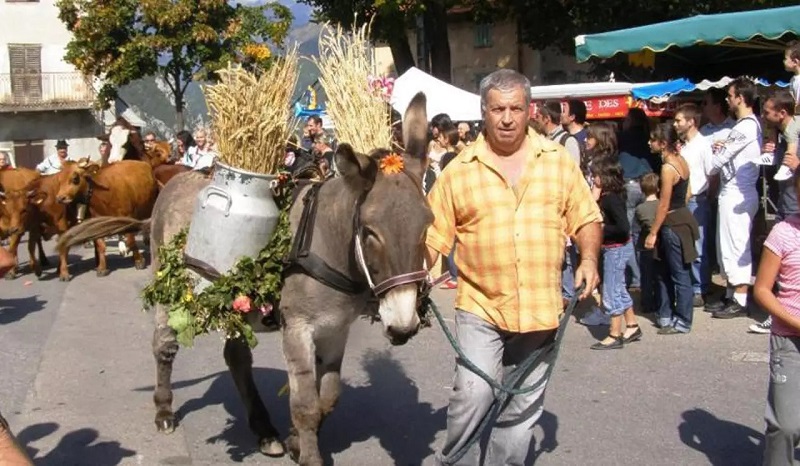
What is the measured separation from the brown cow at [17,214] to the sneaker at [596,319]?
8.64 meters

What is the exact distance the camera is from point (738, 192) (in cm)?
893

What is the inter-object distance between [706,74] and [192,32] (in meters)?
17.0

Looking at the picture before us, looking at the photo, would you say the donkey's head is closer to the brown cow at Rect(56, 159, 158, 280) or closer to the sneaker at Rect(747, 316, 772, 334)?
the sneaker at Rect(747, 316, 772, 334)

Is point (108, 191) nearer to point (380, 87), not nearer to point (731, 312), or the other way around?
point (731, 312)

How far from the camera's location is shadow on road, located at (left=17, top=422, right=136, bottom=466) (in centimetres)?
569

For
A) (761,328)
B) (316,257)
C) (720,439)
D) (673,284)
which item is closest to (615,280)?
(673,284)

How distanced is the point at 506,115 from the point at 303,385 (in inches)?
71.9

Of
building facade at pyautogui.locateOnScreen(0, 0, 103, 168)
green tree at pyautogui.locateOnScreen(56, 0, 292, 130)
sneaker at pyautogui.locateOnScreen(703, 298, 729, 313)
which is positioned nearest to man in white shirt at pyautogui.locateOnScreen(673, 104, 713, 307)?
sneaker at pyautogui.locateOnScreen(703, 298, 729, 313)

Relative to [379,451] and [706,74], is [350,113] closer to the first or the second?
[379,451]

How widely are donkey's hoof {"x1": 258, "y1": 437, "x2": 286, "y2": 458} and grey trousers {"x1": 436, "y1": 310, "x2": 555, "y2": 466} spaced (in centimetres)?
164

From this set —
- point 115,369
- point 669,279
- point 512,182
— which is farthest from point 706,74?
point 512,182

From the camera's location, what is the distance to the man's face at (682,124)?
9.30m

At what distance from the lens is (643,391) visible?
21.9ft

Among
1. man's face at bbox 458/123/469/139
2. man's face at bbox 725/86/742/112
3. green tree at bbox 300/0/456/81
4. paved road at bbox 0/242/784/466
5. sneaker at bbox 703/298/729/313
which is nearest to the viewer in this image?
paved road at bbox 0/242/784/466
